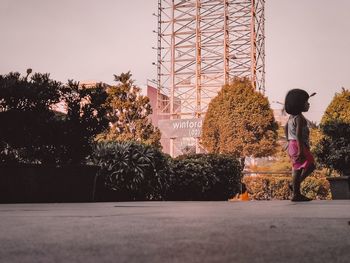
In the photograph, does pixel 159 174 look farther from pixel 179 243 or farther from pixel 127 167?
pixel 179 243

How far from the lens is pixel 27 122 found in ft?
30.1

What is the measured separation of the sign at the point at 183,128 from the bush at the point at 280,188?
15086 millimetres

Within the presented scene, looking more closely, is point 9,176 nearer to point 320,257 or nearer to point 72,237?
point 72,237

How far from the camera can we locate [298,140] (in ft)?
24.8

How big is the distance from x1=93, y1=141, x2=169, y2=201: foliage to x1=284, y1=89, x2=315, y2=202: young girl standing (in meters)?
4.15

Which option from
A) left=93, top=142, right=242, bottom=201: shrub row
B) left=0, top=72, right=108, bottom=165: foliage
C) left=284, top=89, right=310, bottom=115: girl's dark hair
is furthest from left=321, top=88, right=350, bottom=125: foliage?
left=284, top=89, right=310, bottom=115: girl's dark hair

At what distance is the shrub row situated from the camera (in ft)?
36.5

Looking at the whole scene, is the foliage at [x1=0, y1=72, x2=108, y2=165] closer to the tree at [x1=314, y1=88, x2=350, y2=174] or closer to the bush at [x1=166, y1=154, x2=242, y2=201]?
the bush at [x1=166, y1=154, x2=242, y2=201]

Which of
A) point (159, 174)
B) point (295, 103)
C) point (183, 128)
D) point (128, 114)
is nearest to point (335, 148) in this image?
point (159, 174)

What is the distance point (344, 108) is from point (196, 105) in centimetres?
1964

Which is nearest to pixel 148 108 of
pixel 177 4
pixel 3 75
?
pixel 3 75

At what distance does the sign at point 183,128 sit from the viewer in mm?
36328

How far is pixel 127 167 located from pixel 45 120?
228 cm

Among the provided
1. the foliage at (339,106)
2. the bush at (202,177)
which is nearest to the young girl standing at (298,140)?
the bush at (202,177)
